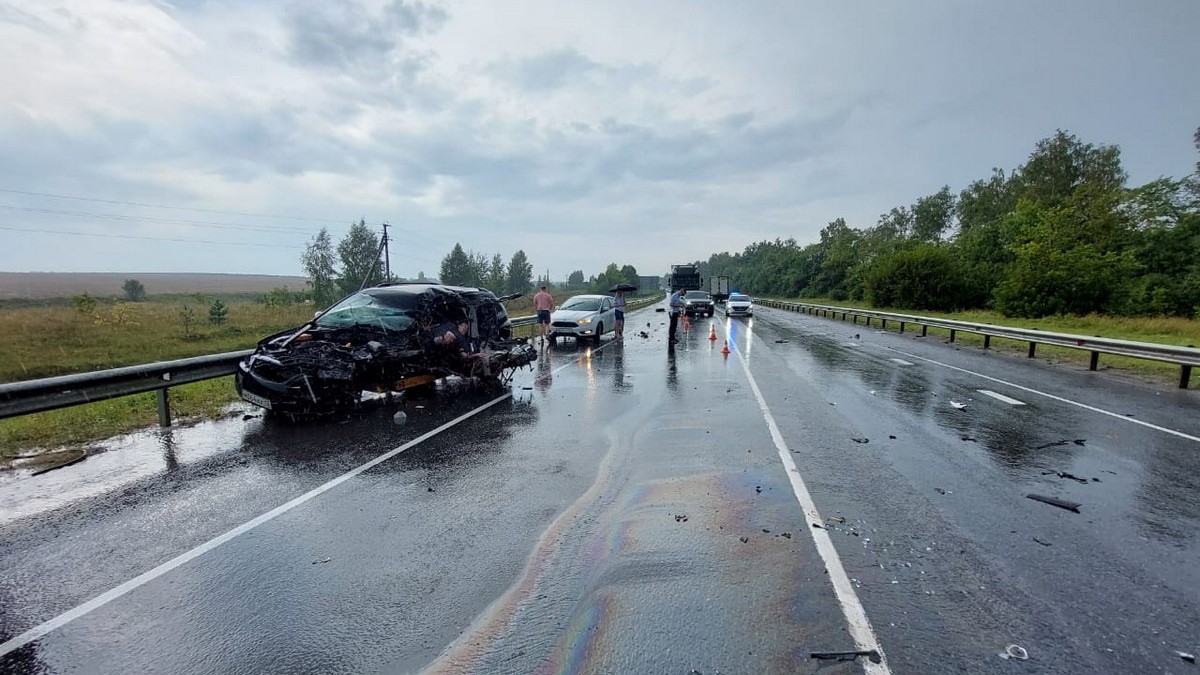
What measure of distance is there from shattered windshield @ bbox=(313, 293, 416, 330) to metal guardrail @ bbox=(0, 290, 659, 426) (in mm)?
1417

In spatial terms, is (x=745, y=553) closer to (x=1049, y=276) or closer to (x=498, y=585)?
(x=498, y=585)

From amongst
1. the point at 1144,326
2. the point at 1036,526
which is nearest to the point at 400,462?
the point at 1036,526

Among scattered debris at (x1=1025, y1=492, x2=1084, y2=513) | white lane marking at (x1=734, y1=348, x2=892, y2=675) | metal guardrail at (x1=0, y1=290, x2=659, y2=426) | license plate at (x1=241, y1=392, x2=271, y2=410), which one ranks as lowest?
scattered debris at (x1=1025, y1=492, x2=1084, y2=513)

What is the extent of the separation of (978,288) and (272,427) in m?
53.7

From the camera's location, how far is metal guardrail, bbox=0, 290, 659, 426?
6000 mm

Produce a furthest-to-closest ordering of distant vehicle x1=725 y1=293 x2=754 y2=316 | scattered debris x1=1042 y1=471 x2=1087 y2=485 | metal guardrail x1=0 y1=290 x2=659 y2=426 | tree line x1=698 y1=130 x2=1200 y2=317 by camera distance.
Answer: distant vehicle x1=725 y1=293 x2=754 y2=316
tree line x1=698 y1=130 x2=1200 y2=317
metal guardrail x1=0 y1=290 x2=659 y2=426
scattered debris x1=1042 y1=471 x2=1087 y2=485

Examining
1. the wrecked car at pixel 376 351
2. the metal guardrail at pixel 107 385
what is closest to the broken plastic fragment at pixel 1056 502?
the wrecked car at pixel 376 351

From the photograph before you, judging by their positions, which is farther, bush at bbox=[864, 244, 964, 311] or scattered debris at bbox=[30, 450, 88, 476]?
bush at bbox=[864, 244, 964, 311]

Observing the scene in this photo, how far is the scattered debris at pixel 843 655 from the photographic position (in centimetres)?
273

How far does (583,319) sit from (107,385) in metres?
13.3

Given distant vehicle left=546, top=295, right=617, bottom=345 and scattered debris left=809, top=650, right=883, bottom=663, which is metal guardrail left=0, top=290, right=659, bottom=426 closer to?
scattered debris left=809, top=650, right=883, bottom=663

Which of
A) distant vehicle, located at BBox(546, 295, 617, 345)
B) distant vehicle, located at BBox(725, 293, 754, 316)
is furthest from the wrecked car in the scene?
distant vehicle, located at BBox(725, 293, 754, 316)

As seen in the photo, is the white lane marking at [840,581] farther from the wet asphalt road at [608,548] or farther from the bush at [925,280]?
the bush at [925,280]

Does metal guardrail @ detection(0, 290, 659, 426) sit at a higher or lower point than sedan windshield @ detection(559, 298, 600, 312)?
lower
